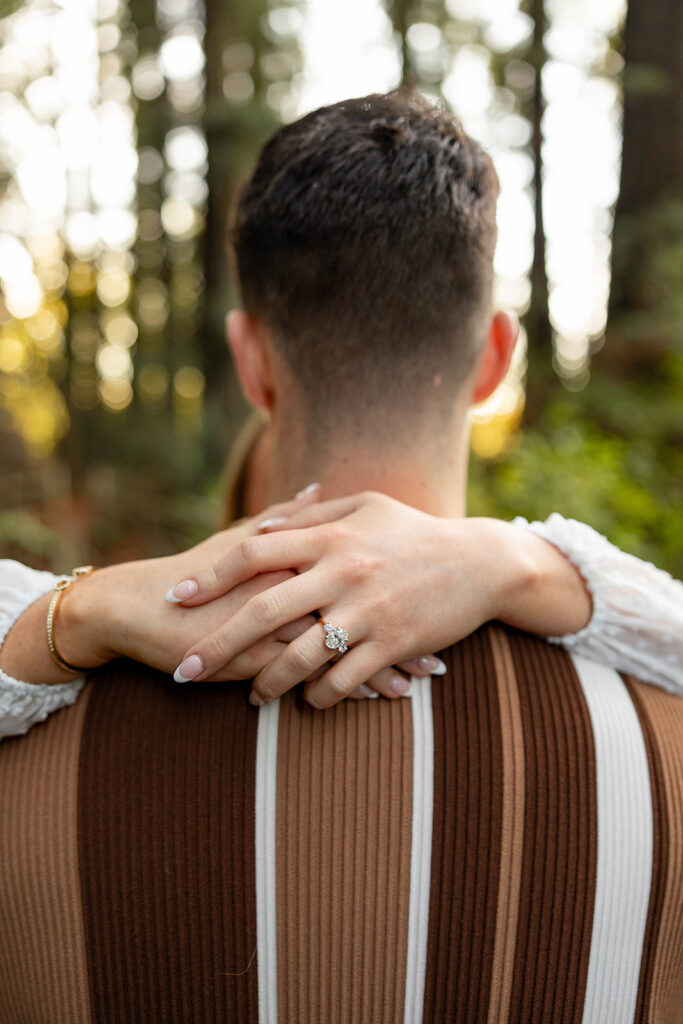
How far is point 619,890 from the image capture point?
1.26 m

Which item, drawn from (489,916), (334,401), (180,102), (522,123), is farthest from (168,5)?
(489,916)

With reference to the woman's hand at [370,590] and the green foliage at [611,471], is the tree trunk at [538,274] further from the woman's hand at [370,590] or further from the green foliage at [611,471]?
the woman's hand at [370,590]

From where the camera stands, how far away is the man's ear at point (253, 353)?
169 cm

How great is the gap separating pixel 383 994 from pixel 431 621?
58 cm

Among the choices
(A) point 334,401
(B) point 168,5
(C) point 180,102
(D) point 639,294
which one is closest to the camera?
(A) point 334,401

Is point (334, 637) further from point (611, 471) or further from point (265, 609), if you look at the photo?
point (611, 471)

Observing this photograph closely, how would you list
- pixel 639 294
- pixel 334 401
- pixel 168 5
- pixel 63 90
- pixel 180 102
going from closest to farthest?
pixel 334 401, pixel 639 294, pixel 168 5, pixel 180 102, pixel 63 90

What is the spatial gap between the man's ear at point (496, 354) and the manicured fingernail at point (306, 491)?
0.42m

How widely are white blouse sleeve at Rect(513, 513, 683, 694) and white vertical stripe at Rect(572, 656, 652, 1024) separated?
0.20 meters

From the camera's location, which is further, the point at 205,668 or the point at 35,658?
the point at 35,658


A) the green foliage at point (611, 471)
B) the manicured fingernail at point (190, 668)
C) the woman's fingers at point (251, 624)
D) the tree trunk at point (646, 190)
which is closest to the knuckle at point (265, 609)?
the woman's fingers at point (251, 624)

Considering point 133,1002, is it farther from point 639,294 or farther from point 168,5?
point 168,5

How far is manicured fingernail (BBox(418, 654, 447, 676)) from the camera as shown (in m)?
1.32

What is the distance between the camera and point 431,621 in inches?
50.3
